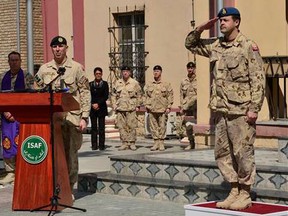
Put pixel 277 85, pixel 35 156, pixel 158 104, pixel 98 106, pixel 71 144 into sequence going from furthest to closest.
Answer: pixel 98 106 → pixel 158 104 → pixel 277 85 → pixel 71 144 → pixel 35 156

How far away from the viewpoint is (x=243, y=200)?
8.45 metres

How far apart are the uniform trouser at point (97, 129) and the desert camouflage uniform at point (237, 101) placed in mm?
10234

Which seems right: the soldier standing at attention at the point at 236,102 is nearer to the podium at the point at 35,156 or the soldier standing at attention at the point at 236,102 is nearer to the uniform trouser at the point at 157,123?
the podium at the point at 35,156

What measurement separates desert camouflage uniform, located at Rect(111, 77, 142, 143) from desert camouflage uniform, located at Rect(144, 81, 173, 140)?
0.89 ft

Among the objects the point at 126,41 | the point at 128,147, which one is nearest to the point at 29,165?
the point at 128,147

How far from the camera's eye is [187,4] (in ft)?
67.6

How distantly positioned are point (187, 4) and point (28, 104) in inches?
449

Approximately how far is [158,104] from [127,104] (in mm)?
747

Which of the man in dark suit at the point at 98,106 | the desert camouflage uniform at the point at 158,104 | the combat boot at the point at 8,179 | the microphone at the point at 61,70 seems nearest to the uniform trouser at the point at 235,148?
the microphone at the point at 61,70

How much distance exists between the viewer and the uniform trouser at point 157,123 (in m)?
18.0

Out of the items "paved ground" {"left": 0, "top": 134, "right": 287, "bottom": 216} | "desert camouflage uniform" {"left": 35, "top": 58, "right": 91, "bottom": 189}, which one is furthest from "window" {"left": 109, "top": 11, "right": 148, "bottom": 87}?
"desert camouflage uniform" {"left": 35, "top": 58, "right": 91, "bottom": 189}

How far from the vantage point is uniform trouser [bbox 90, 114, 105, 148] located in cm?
1870

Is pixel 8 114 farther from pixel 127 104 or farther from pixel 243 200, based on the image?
pixel 127 104

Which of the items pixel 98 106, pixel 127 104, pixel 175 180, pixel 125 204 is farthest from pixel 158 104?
pixel 125 204
